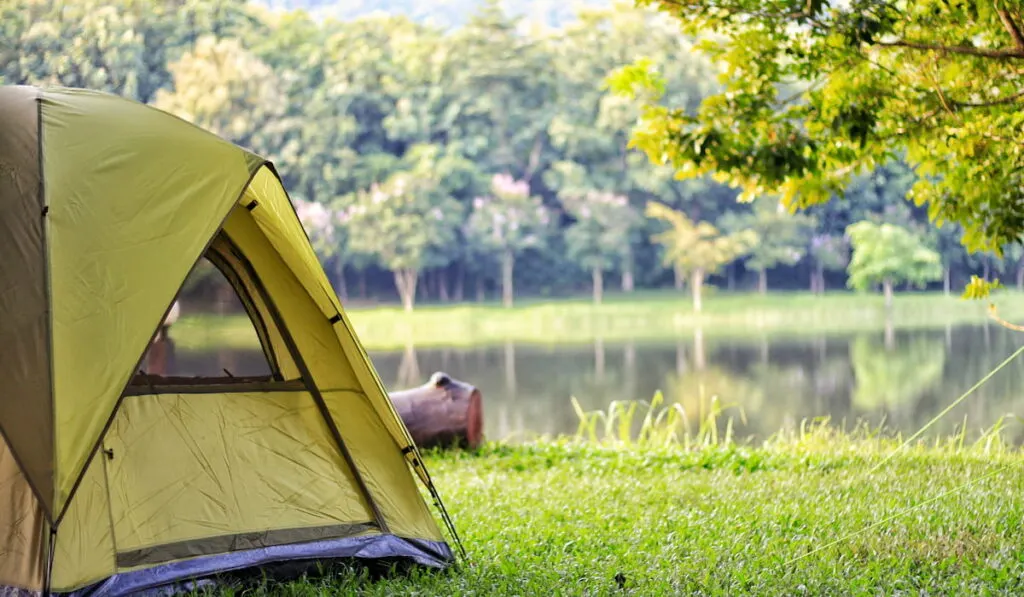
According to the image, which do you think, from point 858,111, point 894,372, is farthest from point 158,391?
point 894,372

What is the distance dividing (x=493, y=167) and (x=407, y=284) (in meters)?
5.38

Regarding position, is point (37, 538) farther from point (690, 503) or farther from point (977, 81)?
point (977, 81)

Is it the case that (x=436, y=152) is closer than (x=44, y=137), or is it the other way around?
(x=44, y=137)

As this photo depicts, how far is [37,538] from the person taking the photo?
336 centimetres

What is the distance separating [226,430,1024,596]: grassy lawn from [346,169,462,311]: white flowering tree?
92.5 feet

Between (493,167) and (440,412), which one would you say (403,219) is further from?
(440,412)

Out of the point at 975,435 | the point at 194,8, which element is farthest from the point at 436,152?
the point at 975,435

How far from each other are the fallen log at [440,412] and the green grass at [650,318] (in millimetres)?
22024

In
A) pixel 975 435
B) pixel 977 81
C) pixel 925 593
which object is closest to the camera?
pixel 925 593

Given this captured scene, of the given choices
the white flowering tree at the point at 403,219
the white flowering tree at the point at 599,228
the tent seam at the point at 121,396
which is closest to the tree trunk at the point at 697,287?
the white flowering tree at the point at 599,228

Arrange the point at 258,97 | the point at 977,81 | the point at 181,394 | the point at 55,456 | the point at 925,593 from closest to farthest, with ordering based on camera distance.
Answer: the point at 55,456
the point at 925,593
the point at 181,394
the point at 977,81
the point at 258,97

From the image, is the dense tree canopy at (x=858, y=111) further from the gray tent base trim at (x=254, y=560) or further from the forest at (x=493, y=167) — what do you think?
the forest at (x=493, y=167)

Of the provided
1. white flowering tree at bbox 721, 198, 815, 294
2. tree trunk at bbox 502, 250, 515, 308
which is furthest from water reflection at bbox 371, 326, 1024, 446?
white flowering tree at bbox 721, 198, 815, 294

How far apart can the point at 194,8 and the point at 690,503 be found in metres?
A: 32.9
